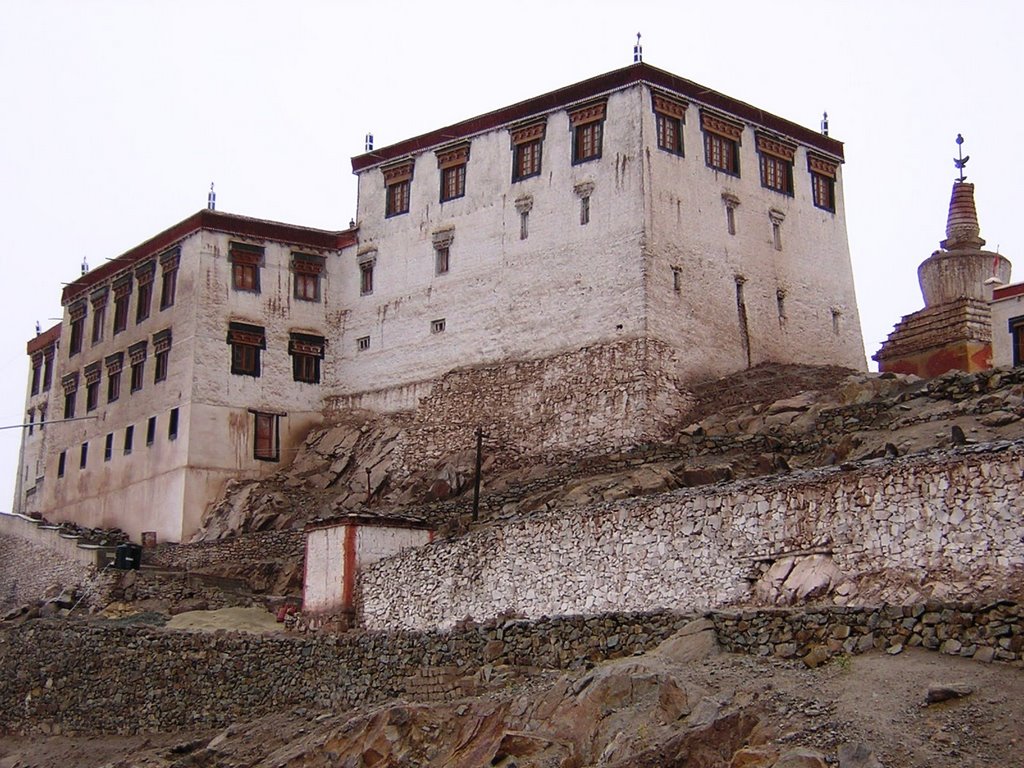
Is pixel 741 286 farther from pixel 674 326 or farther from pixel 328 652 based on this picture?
pixel 328 652

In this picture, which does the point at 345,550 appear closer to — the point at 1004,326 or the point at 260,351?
the point at 260,351

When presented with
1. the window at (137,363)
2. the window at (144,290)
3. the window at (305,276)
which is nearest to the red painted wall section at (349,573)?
the window at (305,276)

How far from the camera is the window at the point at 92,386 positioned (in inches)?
1918

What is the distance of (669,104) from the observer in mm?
40094


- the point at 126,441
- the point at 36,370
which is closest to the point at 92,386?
the point at 126,441

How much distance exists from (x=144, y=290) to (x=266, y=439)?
6733mm

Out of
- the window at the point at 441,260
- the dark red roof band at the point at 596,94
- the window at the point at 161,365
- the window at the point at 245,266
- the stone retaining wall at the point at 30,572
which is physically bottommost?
the stone retaining wall at the point at 30,572

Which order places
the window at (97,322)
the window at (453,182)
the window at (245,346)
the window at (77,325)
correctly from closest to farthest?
the window at (453,182), the window at (245,346), the window at (97,322), the window at (77,325)

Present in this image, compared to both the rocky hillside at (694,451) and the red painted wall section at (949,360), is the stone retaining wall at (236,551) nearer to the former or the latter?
the rocky hillside at (694,451)

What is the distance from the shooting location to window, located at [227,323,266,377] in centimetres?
4425

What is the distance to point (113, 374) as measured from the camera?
157 feet

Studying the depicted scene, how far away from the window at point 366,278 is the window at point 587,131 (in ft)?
24.5

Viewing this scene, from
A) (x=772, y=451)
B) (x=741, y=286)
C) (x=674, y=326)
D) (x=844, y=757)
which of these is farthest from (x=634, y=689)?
(x=741, y=286)

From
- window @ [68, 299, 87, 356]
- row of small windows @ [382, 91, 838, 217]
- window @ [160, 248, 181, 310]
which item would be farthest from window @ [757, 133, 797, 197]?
window @ [68, 299, 87, 356]
